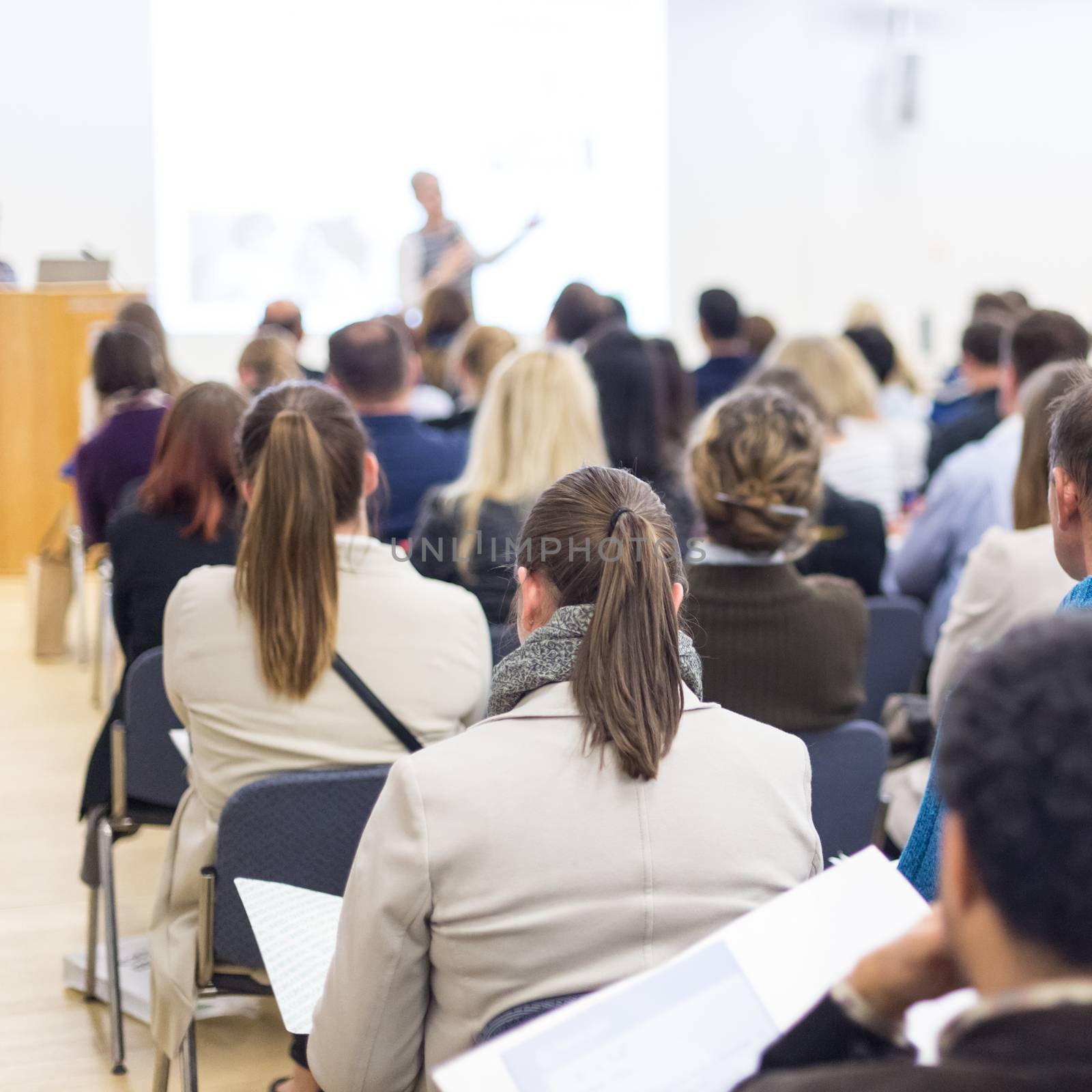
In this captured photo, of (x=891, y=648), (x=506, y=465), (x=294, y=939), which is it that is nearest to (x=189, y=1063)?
(x=294, y=939)

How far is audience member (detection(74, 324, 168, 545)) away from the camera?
3799 mm

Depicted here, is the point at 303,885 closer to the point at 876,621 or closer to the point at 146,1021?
the point at 146,1021

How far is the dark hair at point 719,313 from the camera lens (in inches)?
215

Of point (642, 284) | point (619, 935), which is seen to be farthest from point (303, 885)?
point (642, 284)

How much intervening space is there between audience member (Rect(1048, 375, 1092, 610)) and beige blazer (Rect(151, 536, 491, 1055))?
0.91 metres

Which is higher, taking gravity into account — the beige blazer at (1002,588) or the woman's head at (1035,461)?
the woman's head at (1035,461)

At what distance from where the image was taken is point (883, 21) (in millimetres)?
9711

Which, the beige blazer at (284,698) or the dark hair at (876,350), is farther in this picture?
the dark hair at (876,350)

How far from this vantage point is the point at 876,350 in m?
5.54

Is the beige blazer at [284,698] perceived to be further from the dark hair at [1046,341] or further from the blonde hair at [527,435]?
the dark hair at [1046,341]

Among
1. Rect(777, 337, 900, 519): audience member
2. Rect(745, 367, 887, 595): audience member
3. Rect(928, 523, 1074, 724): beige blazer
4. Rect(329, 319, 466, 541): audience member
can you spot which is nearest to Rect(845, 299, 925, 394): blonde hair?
Rect(777, 337, 900, 519): audience member

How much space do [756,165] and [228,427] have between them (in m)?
7.92

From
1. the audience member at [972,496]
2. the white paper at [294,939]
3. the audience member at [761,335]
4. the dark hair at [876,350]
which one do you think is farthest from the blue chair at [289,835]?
the audience member at [761,335]

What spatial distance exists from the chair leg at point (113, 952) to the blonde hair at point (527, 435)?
1.01 m
